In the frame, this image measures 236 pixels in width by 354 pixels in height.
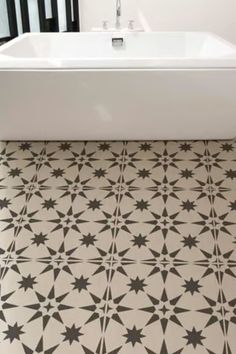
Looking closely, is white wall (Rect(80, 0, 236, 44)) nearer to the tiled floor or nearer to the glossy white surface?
the glossy white surface

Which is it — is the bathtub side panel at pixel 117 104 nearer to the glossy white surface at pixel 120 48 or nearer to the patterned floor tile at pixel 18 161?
the patterned floor tile at pixel 18 161

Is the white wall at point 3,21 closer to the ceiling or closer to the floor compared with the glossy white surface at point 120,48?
closer to the ceiling

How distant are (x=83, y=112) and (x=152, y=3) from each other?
1.44 meters

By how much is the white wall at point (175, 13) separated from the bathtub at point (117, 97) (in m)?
0.83

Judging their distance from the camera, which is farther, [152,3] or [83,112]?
[152,3]

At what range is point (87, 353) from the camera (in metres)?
1.39

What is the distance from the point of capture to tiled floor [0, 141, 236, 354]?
57.4 inches

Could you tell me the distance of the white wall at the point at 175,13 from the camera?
10.6 feet

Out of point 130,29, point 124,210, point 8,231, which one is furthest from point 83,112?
point 130,29

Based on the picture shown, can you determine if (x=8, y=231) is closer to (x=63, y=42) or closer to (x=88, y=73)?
(x=88, y=73)

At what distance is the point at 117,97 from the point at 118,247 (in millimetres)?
837

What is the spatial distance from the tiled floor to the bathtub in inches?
4.3

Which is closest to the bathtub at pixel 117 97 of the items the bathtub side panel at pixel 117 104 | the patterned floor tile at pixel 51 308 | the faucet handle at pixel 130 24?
the bathtub side panel at pixel 117 104

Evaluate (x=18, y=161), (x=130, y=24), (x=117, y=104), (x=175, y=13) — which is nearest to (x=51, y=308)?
(x=18, y=161)
